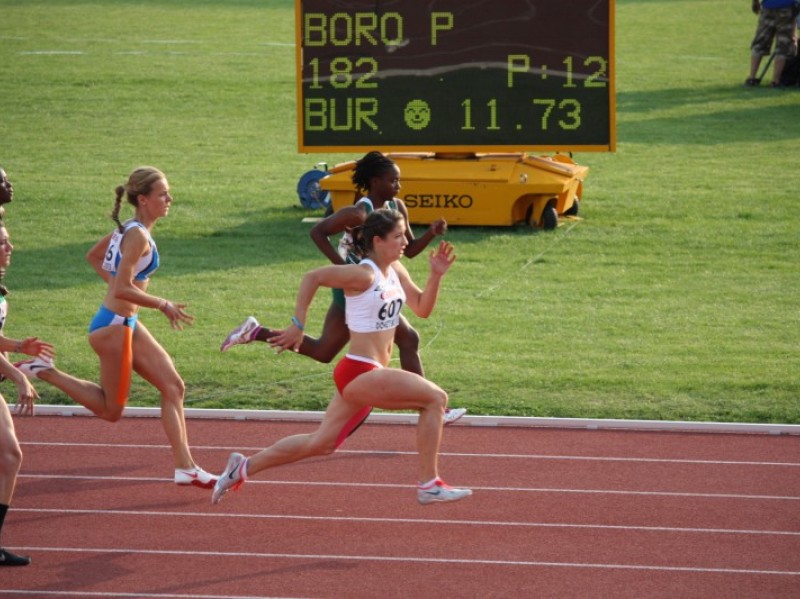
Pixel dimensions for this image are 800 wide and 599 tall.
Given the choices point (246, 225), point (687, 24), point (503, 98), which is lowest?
point (246, 225)

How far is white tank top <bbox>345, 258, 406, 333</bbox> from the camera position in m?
8.47

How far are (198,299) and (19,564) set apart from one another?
8127mm

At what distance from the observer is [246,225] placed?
65.6 ft

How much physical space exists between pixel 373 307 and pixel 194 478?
65.1 inches

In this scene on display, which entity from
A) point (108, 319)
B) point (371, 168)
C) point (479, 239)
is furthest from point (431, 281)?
point (479, 239)

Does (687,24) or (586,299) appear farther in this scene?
(687,24)

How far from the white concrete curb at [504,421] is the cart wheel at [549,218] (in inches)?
314

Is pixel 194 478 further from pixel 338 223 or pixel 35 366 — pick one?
pixel 338 223

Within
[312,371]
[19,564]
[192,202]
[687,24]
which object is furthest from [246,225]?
[687,24]

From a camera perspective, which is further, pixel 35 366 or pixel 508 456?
pixel 508 456

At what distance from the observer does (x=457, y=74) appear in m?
17.0

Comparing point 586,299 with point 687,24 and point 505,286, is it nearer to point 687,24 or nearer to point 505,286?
point 505,286

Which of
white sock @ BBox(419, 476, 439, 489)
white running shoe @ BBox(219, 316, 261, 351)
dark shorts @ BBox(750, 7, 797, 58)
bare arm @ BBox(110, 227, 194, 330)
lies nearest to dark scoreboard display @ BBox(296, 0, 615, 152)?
white running shoe @ BBox(219, 316, 261, 351)

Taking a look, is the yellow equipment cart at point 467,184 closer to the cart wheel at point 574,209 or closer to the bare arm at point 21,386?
the cart wheel at point 574,209
